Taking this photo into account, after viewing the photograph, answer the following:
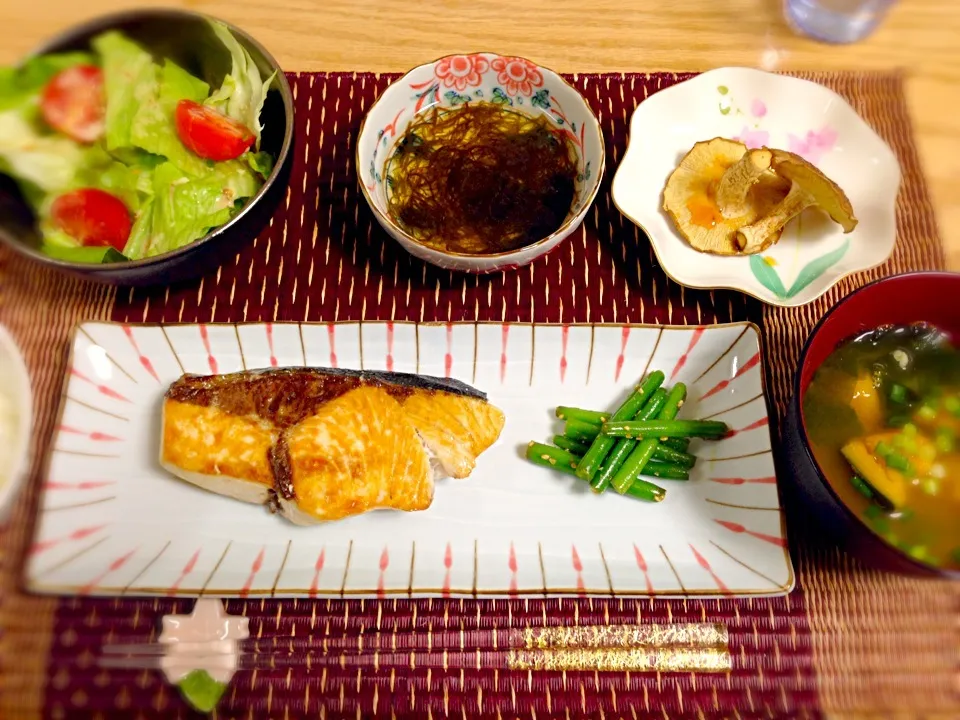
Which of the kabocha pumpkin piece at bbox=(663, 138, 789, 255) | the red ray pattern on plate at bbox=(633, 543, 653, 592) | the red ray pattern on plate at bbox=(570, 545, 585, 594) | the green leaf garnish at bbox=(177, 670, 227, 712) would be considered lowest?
the green leaf garnish at bbox=(177, 670, 227, 712)

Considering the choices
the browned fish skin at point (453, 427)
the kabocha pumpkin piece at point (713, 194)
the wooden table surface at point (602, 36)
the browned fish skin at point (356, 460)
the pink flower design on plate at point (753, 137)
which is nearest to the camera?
the browned fish skin at point (356, 460)

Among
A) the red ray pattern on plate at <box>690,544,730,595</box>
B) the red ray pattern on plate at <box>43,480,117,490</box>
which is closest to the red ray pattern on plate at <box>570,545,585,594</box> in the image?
the red ray pattern on plate at <box>690,544,730,595</box>

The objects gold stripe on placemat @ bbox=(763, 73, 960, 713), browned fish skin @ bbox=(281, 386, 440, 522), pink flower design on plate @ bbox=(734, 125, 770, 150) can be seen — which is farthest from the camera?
pink flower design on plate @ bbox=(734, 125, 770, 150)

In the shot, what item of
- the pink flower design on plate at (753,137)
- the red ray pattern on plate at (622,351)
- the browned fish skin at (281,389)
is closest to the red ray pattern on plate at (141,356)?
the browned fish skin at (281,389)

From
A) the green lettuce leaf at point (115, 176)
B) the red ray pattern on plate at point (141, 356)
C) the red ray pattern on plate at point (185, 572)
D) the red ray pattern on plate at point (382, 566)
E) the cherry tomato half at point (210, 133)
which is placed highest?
the cherry tomato half at point (210, 133)

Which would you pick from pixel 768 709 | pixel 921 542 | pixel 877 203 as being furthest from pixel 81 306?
pixel 877 203

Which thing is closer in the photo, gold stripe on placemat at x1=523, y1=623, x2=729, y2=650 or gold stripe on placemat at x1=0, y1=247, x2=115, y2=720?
gold stripe on placemat at x1=0, y1=247, x2=115, y2=720

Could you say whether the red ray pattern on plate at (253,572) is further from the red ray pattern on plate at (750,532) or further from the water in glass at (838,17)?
the water in glass at (838,17)

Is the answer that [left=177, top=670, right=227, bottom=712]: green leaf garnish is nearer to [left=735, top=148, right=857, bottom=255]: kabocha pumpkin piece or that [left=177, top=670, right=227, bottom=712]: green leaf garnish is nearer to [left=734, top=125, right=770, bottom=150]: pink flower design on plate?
[left=735, top=148, right=857, bottom=255]: kabocha pumpkin piece
